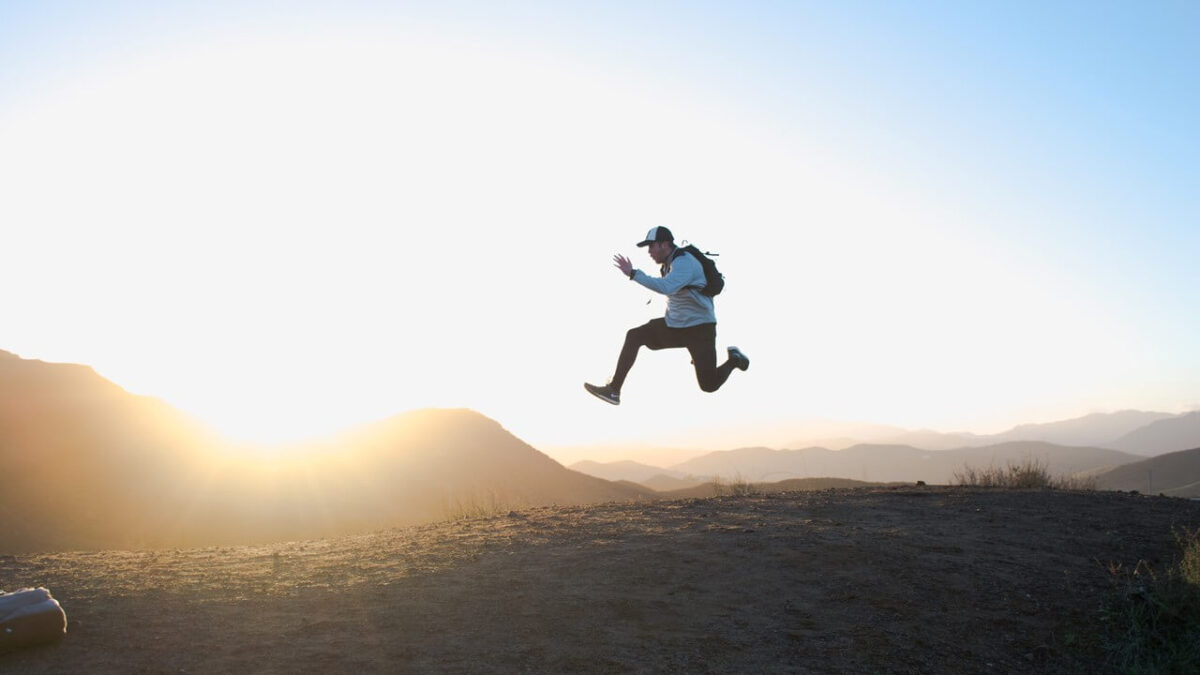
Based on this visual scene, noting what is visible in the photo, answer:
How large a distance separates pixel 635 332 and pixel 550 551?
2478 millimetres

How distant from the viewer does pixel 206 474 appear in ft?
106

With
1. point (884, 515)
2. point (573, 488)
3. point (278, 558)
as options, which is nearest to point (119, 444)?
point (573, 488)

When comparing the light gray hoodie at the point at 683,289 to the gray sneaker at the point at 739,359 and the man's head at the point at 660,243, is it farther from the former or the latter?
the gray sneaker at the point at 739,359

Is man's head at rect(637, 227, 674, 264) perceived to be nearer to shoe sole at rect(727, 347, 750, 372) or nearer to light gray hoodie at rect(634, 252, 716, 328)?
light gray hoodie at rect(634, 252, 716, 328)

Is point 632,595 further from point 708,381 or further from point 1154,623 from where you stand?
point 1154,623

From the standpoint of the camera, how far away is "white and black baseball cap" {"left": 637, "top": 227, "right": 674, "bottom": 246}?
8875 millimetres

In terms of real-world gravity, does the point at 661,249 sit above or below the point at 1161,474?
above

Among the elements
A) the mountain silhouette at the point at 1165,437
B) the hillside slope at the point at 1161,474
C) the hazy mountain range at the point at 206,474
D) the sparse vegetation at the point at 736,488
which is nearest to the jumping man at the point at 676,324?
the sparse vegetation at the point at 736,488

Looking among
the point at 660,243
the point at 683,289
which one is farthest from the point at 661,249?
the point at 683,289

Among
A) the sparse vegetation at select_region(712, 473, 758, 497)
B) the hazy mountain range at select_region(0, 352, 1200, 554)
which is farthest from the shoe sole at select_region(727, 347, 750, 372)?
the hazy mountain range at select_region(0, 352, 1200, 554)

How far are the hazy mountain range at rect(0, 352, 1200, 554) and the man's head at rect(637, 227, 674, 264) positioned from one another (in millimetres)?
15625

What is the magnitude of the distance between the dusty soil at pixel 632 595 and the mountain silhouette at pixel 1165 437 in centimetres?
17988

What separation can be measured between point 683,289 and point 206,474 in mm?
28722

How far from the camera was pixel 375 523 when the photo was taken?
2991 cm
